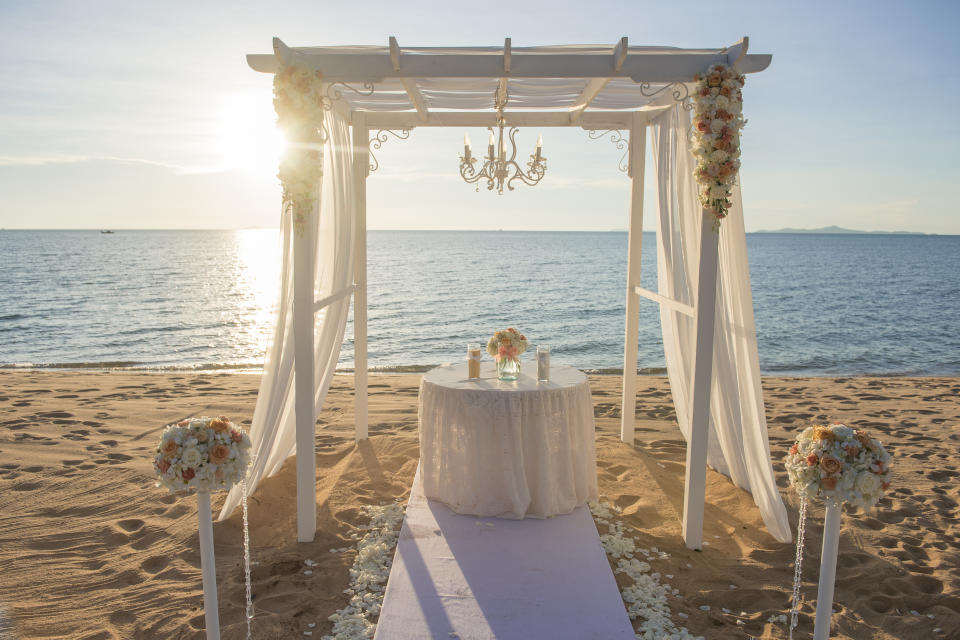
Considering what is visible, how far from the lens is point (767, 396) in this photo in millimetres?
8305

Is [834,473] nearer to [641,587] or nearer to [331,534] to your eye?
[641,587]

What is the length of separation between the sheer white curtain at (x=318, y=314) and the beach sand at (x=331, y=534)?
413mm

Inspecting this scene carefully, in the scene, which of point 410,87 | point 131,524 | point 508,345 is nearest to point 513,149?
point 410,87

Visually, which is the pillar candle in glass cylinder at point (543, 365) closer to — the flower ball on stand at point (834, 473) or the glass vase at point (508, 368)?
the glass vase at point (508, 368)

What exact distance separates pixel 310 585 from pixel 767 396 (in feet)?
23.6

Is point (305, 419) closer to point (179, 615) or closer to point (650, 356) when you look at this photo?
point (179, 615)

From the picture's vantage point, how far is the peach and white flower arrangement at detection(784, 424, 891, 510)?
7.38ft

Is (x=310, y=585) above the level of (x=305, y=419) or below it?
below

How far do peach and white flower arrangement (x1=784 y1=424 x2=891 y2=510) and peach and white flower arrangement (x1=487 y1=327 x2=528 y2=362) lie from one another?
88.2 inches

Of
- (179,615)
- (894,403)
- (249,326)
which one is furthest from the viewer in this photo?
(249,326)

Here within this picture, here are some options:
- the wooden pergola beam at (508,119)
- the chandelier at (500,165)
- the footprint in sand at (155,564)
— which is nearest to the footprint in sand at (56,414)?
the footprint in sand at (155,564)

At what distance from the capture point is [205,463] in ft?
7.70

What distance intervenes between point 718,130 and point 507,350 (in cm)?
204

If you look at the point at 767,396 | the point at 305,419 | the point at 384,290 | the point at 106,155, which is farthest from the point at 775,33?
the point at 106,155
